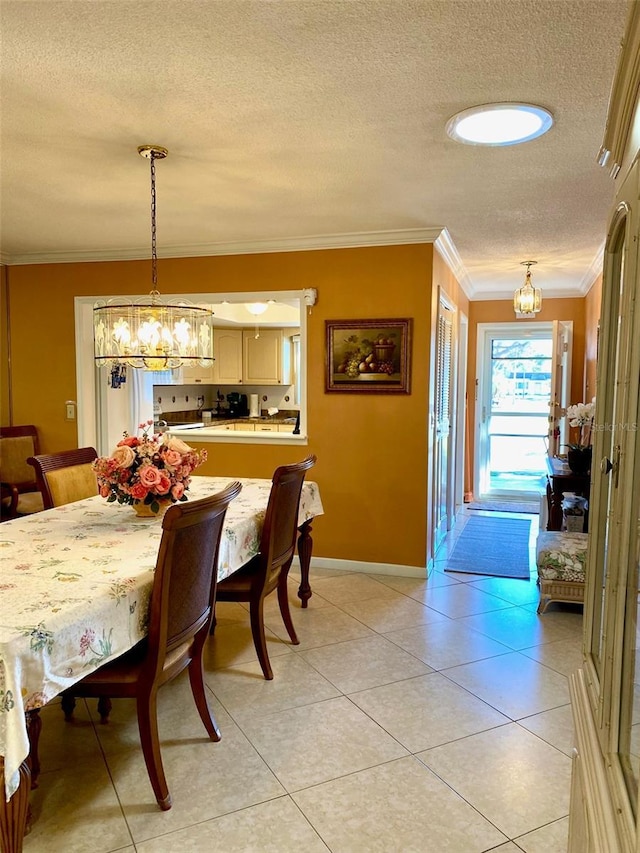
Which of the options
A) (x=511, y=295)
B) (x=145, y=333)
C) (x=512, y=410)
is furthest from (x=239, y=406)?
(x=145, y=333)

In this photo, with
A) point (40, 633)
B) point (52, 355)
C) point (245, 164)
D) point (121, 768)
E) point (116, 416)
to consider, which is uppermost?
point (245, 164)

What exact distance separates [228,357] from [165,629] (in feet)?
18.9

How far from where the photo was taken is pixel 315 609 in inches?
148

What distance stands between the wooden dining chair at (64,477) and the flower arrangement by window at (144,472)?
481mm

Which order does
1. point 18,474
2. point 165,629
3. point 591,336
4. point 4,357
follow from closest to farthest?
point 165,629 < point 18,474 < point 4,357 < point 591,336

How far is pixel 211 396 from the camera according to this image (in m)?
8.09

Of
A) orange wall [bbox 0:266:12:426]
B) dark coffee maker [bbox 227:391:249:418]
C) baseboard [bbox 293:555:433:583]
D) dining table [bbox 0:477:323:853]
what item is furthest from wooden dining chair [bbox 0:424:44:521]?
dark coffee maker [bbox 227:391:249:418]

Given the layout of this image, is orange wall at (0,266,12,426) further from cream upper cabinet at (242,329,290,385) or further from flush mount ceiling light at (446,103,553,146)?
flush mount ceiling light at (446,103,553,146)

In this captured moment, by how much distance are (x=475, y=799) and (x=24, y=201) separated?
3632 millimetres

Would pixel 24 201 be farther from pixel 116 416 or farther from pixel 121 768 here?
pixel 121 768

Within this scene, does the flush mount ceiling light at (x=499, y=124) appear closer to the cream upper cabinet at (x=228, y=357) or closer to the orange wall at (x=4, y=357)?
the orange wall at (x=4, y=357)

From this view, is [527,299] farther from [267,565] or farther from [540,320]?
[267,565]

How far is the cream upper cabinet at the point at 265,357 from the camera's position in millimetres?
7508

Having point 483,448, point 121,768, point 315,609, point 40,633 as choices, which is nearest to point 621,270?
point 40,633
